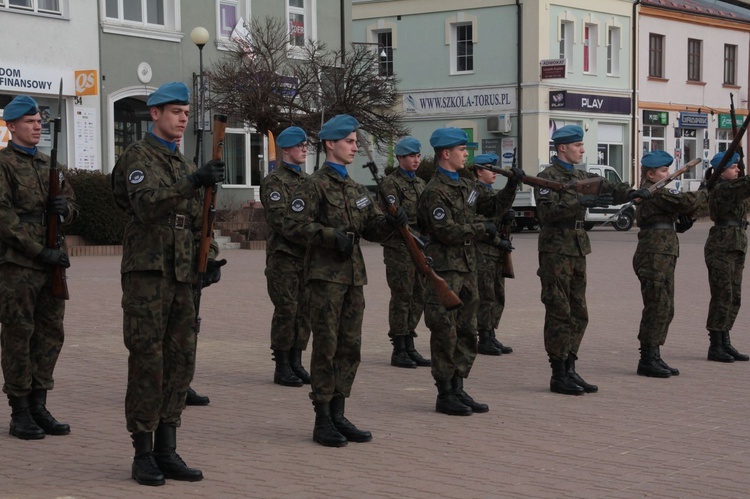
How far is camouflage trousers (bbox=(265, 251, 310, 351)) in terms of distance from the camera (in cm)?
1007

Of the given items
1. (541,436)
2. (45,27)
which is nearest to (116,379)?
(541,436)

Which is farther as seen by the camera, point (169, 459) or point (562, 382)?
point (562, 382)

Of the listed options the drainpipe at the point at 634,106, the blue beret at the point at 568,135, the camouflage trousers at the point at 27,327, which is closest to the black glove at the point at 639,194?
the blue beret at the point at 568,135

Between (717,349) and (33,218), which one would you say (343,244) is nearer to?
(33,218)

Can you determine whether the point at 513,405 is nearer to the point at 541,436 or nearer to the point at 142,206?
the point at 541,436

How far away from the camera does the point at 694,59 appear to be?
4916 cm

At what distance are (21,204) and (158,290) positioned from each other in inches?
61.6

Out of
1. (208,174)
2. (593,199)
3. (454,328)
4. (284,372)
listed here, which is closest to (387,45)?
(284,372)

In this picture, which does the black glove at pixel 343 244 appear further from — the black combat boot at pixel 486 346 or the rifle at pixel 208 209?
the black combat boot at pixel 486 346

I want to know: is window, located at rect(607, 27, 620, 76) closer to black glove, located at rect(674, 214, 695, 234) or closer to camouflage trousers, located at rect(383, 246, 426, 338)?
black glove, located at rect(674, 214, 695, 234)

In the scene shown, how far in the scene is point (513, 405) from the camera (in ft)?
30.0

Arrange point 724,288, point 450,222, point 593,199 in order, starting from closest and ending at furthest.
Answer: point 450,222, point 593,199, point 724,288

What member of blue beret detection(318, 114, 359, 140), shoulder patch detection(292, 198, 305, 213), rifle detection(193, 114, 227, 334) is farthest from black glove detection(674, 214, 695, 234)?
rifle detection(193, 114, 227, 334)

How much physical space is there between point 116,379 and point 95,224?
1504 cm
